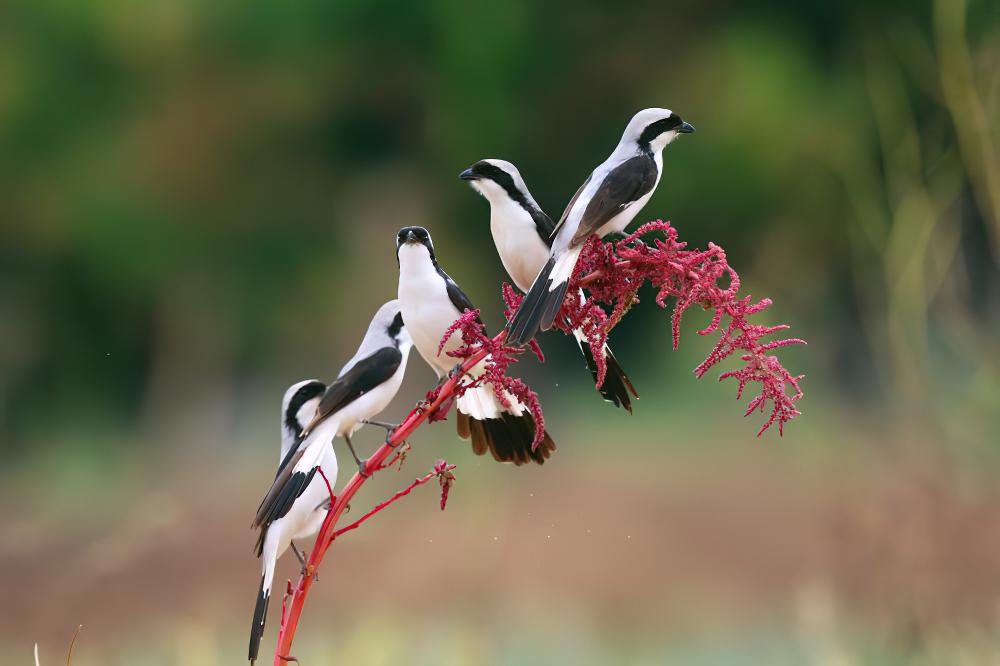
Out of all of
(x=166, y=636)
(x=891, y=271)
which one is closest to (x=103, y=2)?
Answer: (x=166, y=636)

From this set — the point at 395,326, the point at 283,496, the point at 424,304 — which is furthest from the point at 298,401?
the point at 283,496

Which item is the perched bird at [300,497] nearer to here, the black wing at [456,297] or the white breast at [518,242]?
the black wing at [456,297]

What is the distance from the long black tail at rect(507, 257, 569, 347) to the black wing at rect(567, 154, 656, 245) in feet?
0.41

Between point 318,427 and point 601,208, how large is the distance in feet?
1.63

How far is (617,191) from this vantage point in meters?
1.53

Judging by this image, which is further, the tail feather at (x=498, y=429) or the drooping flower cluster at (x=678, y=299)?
the tail feather at (x=498, y=429)

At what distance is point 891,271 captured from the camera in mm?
3379

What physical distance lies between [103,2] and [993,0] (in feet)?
15.9

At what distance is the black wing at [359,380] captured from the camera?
1.65 meters

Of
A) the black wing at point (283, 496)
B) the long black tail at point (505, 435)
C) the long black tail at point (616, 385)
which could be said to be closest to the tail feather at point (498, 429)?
the long black tail at point (505, 435)

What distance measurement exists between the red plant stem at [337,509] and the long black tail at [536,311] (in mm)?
17

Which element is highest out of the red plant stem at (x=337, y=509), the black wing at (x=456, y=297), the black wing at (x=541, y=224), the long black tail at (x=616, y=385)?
the black wing at (x=541, y=224)

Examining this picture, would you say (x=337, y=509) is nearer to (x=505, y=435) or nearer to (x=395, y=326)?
(x=505, y=435)

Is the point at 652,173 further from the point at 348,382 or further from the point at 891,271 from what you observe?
the point at 891,271
